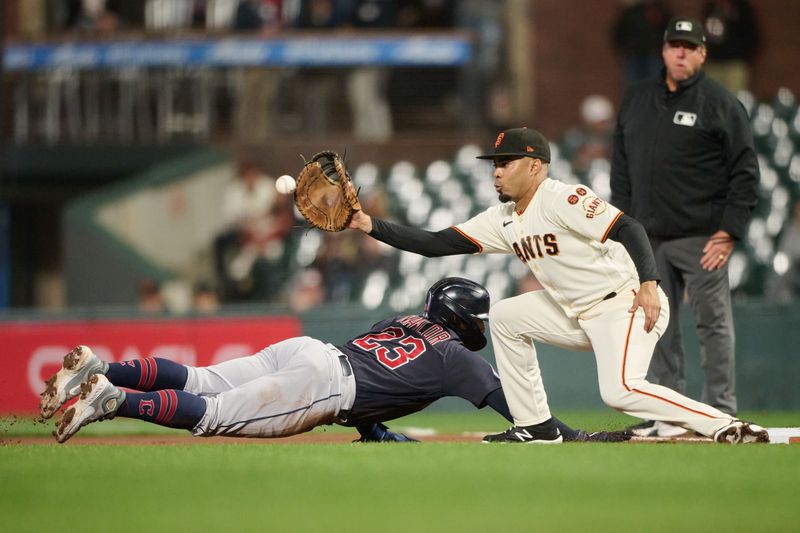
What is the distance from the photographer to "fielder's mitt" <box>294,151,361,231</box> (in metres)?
6.30

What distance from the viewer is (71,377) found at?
5906 millimetres

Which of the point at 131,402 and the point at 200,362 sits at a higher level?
the point at 131,402

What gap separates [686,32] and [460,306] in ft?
7.00

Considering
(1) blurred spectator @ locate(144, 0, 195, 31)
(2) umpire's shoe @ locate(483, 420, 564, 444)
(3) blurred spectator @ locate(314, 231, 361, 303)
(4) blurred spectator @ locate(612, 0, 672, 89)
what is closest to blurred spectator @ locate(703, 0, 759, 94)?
(4) blurred spectator @ locate(612, 0, 672, 89)

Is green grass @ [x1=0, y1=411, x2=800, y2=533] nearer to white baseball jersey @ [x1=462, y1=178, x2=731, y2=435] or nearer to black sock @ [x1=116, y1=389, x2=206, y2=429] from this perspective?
black sock @ [x1=116, y1=389, x2=206, y2=429]

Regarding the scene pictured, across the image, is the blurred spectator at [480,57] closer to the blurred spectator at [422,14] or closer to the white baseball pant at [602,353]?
the blurred spectator at [422,14]

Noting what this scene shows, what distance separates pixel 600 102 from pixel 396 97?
2.62 m

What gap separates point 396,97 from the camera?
51.4 ft

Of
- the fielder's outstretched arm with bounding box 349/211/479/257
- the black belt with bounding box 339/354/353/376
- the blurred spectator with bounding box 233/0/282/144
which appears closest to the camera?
the black belt with bounding box 339/354/353/376

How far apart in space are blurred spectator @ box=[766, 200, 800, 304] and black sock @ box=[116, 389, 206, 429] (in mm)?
7261

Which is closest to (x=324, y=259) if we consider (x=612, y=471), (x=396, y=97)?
(x=396, y=97)

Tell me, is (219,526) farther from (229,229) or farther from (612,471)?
(229,229)

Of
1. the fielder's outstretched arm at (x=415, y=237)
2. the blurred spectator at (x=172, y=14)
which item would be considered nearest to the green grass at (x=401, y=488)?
the fielder's outstretched arm at (x=415, y=237)

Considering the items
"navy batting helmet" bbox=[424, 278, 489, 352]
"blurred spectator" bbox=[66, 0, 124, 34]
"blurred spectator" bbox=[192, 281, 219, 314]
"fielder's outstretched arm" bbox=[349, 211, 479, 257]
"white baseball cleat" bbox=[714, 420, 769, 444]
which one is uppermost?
"blurred spectator" bbox=[66, 0, 124, 34]
